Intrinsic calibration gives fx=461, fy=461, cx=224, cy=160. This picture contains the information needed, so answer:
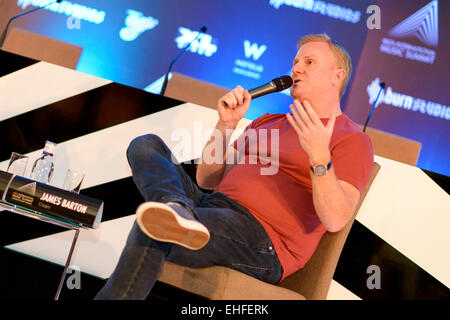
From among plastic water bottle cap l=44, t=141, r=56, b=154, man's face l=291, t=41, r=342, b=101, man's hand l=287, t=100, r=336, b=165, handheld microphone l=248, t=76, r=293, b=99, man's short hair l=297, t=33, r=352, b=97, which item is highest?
man's short hair l=297, t=33, r=352, b=97

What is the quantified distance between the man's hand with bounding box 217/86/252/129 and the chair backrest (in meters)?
0.47

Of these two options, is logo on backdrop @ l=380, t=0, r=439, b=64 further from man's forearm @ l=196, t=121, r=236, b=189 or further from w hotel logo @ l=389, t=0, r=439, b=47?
man's forearm @ l=196, t=121, r=236, b=189

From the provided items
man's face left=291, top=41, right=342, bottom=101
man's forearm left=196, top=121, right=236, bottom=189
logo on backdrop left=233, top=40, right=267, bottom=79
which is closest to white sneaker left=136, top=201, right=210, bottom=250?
man's forearm left=196, top=121, right=236, bottom=189

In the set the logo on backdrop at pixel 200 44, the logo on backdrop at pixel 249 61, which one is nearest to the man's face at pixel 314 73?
the logo on backdrop at pixel 249 61

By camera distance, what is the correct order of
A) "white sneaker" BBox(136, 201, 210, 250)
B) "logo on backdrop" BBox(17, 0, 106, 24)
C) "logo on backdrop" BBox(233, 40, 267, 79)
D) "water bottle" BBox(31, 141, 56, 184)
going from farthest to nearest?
"logo on backdrop" BBox(17, 0, 106, 24) → "logo on backdrop" BBox(233, 40, 267, 79) → "water bottle" BBox(31, 141, 56, 184) → "white sneaker" BBox(136, 201, 210, 250)

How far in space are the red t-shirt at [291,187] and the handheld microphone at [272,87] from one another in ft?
0.61

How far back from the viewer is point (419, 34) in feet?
15.5

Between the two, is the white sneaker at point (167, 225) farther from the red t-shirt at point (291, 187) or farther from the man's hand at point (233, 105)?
the man's hand at point (233, 105)

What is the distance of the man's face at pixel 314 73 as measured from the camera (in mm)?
1668

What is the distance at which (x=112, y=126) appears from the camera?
2.02m

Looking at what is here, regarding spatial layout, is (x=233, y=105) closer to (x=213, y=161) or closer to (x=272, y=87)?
(x=272, y=87)

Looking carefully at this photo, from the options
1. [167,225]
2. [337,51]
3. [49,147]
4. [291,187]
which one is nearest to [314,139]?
[291,187]

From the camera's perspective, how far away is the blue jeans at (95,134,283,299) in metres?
1.07
